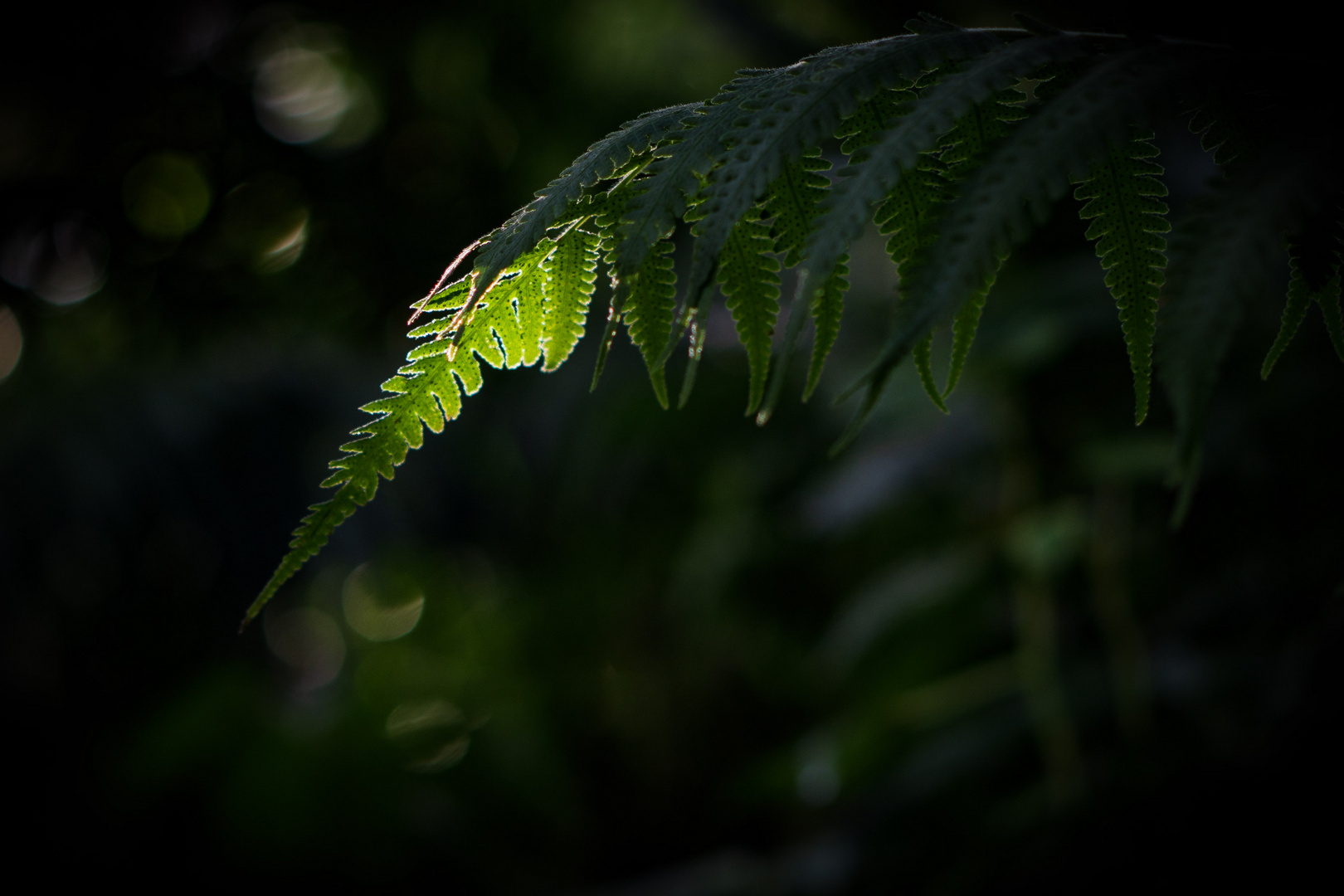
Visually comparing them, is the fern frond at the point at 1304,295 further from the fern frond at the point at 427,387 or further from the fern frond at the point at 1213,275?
the fern frond at the point at 427,387

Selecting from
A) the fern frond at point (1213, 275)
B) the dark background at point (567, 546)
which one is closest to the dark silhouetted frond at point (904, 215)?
the fern frond at point (1213, 275)

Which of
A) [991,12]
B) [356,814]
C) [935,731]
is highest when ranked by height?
[991,12]

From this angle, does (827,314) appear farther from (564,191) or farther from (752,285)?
(564,191)

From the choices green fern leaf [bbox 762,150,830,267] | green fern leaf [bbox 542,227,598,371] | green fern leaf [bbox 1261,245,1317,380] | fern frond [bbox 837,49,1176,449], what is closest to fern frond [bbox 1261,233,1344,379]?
green fern leaf [bbox 1261,245,1317,380]

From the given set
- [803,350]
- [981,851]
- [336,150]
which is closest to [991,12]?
[803,350]

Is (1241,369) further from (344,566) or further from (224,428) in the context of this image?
(224,428)
